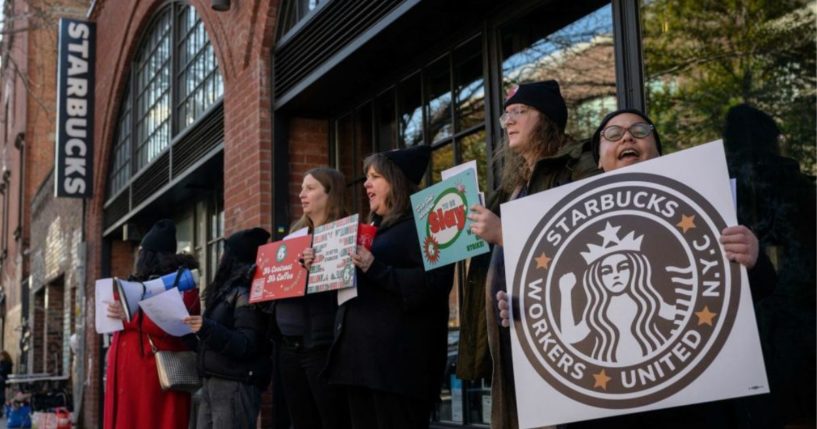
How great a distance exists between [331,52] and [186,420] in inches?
113

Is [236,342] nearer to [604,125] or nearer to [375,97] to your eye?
[375,97]

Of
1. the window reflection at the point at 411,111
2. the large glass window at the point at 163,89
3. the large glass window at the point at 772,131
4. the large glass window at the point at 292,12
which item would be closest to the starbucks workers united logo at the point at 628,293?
the large glass window at the point at 772,131

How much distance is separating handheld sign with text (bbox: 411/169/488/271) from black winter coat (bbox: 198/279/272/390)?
5.55 feet

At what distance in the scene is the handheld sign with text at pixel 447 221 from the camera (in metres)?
3.35

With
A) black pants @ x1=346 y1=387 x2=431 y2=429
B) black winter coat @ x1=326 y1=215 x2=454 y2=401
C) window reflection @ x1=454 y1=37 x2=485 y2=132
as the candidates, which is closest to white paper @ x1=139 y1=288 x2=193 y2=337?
black winter coat @ x1=326 y1=215 x2=454 y2=401

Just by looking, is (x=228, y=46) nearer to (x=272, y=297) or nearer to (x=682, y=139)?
(x=272, y=297)

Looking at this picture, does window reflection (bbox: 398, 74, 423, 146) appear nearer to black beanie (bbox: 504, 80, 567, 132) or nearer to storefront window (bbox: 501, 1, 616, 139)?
storefront window (bbox: 501, 1, 616, 139)

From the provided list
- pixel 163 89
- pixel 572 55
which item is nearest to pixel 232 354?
pixel 572 55

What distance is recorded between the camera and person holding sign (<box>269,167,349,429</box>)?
4316 mm

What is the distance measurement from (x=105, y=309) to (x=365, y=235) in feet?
7.77

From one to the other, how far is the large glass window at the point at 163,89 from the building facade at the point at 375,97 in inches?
1.5

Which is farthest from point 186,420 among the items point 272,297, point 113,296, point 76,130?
point 76,130

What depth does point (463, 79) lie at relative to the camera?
19.1 feet

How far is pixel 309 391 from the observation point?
448 centimetres
